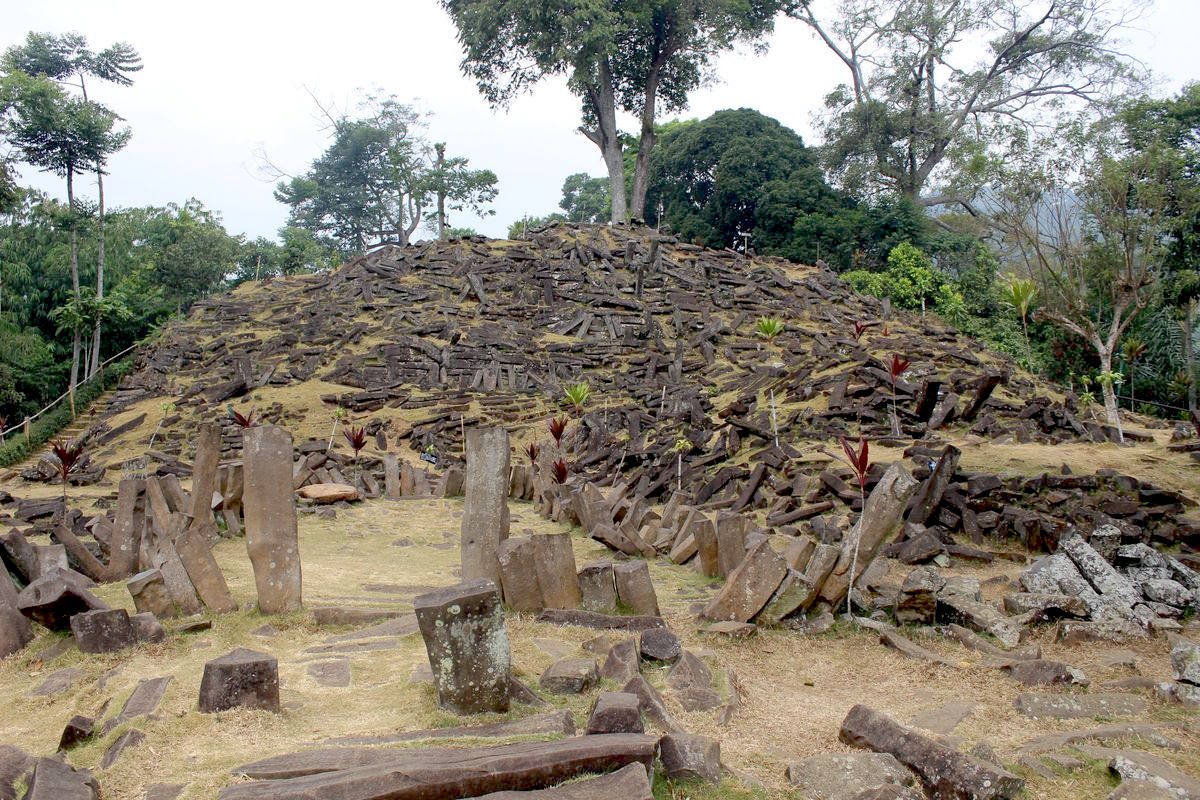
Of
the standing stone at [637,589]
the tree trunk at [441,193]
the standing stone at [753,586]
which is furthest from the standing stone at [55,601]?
the tree trunk at [441,193]

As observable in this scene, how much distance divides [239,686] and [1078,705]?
4376 mm

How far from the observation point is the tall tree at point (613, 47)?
1268 inches

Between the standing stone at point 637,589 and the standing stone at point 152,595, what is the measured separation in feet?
10.4

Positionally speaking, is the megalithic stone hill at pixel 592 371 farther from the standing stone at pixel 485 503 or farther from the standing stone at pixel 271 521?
the standing stone at pixel 271 521

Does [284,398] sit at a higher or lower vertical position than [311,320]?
lower

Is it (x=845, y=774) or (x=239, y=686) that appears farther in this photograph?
(x=239, y=686)

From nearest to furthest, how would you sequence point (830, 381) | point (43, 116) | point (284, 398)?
point (830, 381), point (284, 398), point (43, 116)

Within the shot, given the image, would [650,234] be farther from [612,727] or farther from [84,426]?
[612,727]

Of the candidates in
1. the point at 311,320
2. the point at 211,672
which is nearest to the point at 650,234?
the point at 311,320

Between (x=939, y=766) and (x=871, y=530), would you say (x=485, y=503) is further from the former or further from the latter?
(x=939, y=766)

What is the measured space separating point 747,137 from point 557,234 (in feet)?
40.7

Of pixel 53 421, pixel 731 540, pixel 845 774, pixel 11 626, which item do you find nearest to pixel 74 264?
pixel 53 421

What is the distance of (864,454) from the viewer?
258 inches

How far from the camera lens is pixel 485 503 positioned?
6016 mm
